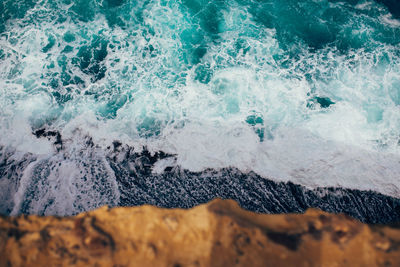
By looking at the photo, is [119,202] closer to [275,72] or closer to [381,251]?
[381,251]

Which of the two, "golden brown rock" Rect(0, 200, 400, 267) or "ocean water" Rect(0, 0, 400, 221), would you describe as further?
"ocean water" Rect(0, 0, 400, 221)

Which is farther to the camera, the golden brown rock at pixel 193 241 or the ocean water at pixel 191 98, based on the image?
the ocean water at pixel 191 98

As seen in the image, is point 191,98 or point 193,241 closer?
point 193,241
